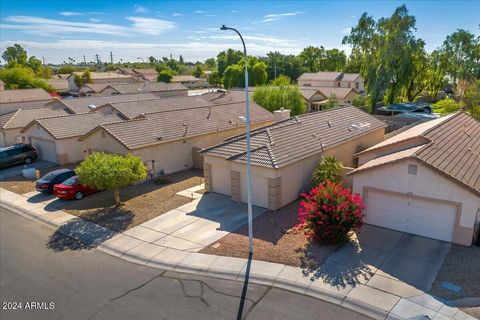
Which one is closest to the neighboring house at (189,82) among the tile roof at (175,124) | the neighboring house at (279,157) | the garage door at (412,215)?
the tile roof at (175,124)

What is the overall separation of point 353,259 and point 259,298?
14.3 feet

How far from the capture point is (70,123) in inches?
1277

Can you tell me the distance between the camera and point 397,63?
1816 inches

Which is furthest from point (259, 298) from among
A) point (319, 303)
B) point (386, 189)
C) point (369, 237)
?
point (386, 189)

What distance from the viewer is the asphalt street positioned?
37.2 ft

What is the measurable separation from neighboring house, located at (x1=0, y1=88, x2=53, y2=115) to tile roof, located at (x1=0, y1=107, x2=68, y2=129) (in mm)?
9538

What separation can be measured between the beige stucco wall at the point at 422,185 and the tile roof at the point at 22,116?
3306 cm

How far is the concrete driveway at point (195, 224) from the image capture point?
53.4 ft

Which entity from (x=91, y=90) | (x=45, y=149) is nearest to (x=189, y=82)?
(x=91, y=90)

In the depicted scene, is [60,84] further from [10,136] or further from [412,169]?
[412,169]

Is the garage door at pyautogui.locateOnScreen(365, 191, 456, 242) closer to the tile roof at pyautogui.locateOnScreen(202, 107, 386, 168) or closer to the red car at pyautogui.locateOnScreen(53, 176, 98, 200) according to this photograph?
the tile roof at pyautogui.locateOnScreen(202, 107, 386, 168)

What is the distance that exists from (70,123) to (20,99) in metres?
21.0

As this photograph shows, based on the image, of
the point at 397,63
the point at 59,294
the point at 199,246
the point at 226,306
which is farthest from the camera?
the point at 397,63

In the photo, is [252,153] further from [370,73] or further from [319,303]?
[370,73]
